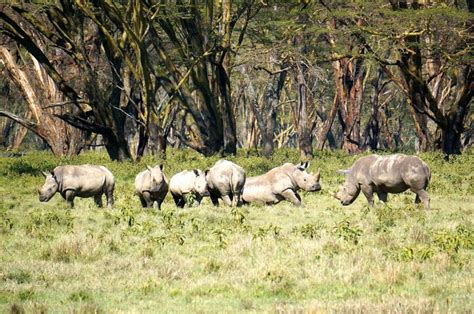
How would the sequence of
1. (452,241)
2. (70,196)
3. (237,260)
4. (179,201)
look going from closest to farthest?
(237,260)
(452,241)
(70,196)
(179,201)

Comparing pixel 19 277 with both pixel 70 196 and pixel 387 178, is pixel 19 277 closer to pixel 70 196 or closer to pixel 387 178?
pixel 70 196

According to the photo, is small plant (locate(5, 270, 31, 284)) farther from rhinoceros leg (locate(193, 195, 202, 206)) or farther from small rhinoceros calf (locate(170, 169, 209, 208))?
rhinoceros leg (locate(193, 195, 202, 206))

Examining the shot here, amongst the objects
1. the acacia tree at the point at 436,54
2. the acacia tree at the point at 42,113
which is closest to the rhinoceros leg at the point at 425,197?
the acacia tree at the point at 436,54

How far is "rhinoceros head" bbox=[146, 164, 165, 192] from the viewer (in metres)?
19.6

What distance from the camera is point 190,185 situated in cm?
2075

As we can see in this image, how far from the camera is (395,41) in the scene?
33625mm

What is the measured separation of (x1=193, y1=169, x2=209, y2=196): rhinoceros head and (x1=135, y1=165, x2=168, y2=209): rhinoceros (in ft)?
2.74

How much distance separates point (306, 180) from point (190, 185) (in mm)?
2623

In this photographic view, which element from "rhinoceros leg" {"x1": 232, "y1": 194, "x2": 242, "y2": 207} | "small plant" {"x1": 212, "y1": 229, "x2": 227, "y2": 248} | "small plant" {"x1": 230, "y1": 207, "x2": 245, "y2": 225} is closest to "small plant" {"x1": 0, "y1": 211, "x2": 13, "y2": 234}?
"small plant" {"x1": 212, "y1": 229, "x2": 227, "y2": 248}

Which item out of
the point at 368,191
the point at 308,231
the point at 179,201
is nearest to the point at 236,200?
the point at 179,201

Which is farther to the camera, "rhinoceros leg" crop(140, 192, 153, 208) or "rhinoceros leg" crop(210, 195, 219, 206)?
"rhinoceros leg" crop(210, 195, 219, 206)

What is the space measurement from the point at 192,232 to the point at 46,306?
6.02m

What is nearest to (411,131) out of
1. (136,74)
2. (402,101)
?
(402,101)

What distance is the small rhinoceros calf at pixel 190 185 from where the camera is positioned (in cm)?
2056
